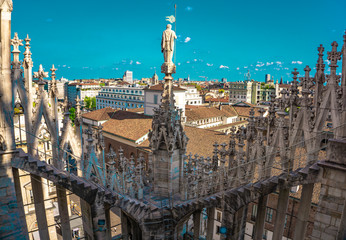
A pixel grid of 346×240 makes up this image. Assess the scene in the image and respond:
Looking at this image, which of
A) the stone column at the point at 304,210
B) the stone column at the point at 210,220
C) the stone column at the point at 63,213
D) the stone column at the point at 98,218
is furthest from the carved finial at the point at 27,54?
the stone column at the point at 304,210

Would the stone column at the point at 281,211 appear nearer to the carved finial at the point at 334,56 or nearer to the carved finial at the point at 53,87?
the carved finial at the point at 334,56

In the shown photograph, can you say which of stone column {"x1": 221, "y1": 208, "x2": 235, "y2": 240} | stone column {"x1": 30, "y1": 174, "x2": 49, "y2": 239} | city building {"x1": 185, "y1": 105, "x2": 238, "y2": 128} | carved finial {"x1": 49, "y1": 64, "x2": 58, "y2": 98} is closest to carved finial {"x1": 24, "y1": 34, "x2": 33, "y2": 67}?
carved finial {"x1": 49, "y1": 64, "x2": 58, "y2": 98}

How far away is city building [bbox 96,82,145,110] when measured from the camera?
9994 centimetres

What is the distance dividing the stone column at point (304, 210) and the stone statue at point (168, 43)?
6.29m

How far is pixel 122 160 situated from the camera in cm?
1388

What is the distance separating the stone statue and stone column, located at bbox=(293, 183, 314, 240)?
629 cm

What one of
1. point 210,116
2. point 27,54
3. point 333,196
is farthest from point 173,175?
point 210,116

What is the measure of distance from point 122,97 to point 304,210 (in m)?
103

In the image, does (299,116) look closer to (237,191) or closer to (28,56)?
(237,191)

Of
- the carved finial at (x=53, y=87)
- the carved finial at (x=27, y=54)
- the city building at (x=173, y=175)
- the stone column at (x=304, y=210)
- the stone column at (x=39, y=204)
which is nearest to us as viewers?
the city building at (x=173, y=175)

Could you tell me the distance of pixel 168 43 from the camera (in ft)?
31.9

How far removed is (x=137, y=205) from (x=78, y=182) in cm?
207

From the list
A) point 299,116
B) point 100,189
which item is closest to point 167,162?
point 100,189

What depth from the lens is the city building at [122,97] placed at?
9994cm
